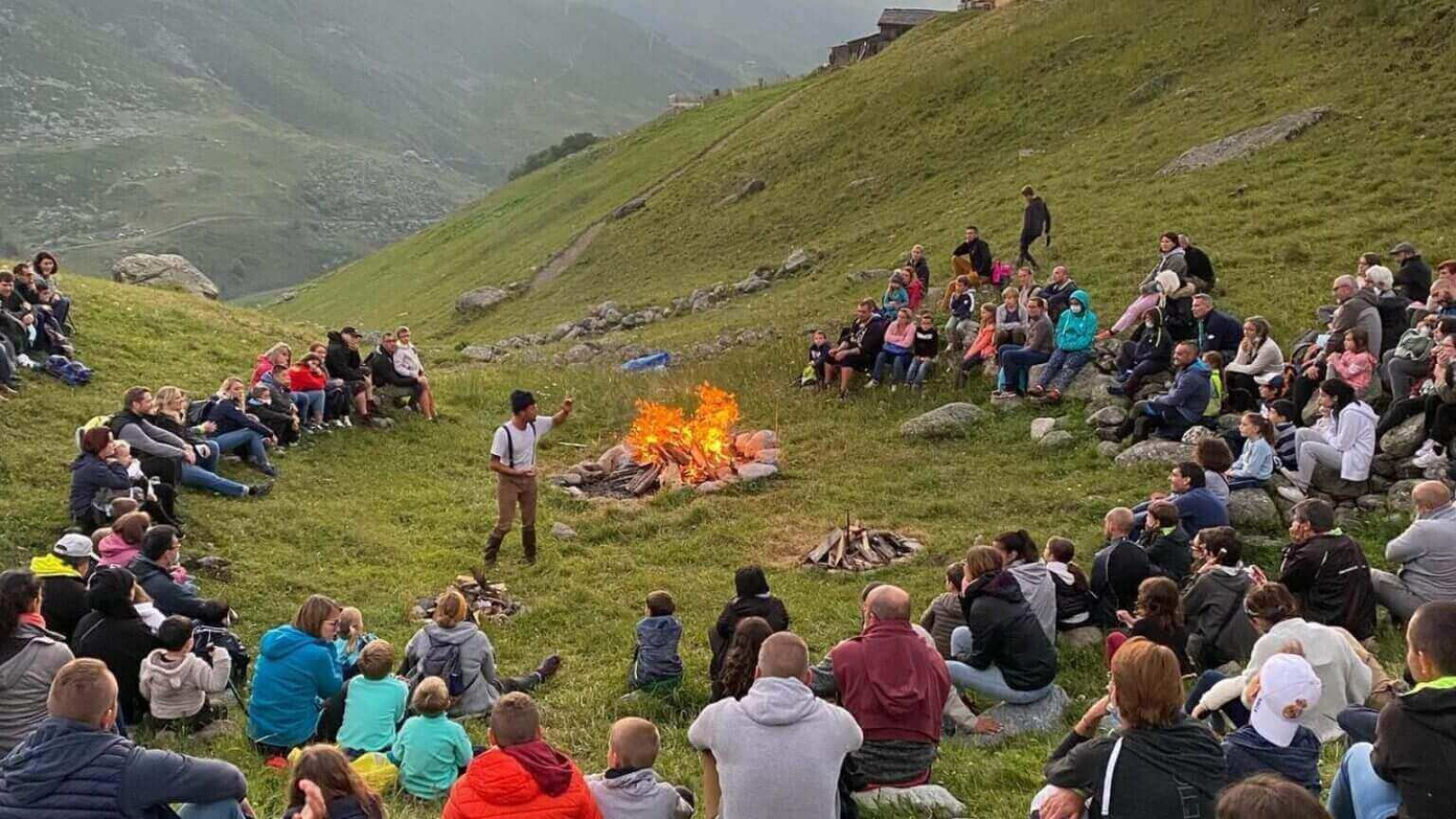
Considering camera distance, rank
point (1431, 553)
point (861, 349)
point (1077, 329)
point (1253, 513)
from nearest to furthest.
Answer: point (1431, 553)
point (1253, 513)
point (1077, 329)
point (861, 349)

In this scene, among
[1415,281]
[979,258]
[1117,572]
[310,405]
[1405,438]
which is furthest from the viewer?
[979,258]

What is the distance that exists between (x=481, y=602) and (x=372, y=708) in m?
4.69

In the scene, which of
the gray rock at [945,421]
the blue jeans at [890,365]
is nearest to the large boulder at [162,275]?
the blue jeans at [890,365]

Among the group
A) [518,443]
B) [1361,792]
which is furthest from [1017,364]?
[1361,792]

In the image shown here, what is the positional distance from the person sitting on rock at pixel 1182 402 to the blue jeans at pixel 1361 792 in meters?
10.5

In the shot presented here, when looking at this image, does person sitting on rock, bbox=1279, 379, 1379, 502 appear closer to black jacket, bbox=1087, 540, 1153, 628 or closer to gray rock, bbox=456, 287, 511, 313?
black jacket, bbox=1087, 540, 1153, 628

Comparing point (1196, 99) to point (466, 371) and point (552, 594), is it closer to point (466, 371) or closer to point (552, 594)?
point (466, 371)

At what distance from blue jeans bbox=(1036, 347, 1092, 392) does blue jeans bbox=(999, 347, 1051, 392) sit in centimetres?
24

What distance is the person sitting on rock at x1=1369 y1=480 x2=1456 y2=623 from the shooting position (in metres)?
8.80

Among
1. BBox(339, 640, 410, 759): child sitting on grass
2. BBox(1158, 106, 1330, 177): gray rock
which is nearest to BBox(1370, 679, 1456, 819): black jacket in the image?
BBox(339, 640, 410, 759): child sitting on grass

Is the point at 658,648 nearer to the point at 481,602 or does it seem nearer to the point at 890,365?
the point at 481,602

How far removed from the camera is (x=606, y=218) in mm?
50062

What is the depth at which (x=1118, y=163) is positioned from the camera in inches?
1166

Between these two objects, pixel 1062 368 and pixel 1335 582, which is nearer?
pixel 1335 582
